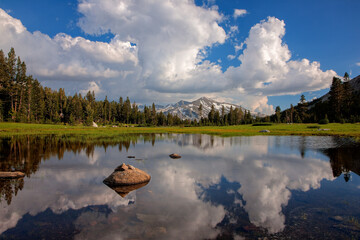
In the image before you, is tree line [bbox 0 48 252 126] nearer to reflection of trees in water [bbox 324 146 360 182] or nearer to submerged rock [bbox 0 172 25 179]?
submerged rock [bbox 0 172 25 179]

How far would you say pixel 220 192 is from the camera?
13148 mm

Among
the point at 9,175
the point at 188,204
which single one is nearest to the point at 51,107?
the point at 9,175

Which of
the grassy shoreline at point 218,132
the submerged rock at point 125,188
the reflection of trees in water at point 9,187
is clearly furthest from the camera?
the grassy shoreline at point 218,132

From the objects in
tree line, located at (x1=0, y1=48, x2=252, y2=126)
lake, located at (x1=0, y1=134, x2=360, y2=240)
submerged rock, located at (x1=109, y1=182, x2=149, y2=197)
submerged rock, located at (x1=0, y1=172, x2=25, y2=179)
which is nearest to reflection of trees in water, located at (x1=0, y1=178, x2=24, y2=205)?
lake, located at (x1=0, y1=134, x2=360, y2=240)

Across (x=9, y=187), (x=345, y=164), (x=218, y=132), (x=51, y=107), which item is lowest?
(x=9, y=187)

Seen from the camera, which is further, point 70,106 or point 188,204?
point 70,106

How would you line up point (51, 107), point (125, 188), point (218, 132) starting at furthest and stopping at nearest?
1. point (51, 107)
2. point (218, 132)
3. point (125, 188)

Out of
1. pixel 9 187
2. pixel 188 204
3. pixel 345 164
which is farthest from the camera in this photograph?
pixel 345 164

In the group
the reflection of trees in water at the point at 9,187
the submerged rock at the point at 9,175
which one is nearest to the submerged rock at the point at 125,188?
the reflection of trees in water at the point at 9,187

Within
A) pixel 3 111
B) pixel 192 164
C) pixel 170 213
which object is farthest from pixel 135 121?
pixel 170 213

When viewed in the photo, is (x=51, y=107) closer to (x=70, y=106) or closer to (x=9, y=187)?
(x=70, y=106)

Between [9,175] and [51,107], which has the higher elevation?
[51,107]

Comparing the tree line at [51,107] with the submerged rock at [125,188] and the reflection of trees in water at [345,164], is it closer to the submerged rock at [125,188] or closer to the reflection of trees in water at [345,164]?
the submerged rock at [125,188]

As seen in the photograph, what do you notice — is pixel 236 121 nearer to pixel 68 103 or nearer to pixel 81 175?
pixel 68 103
